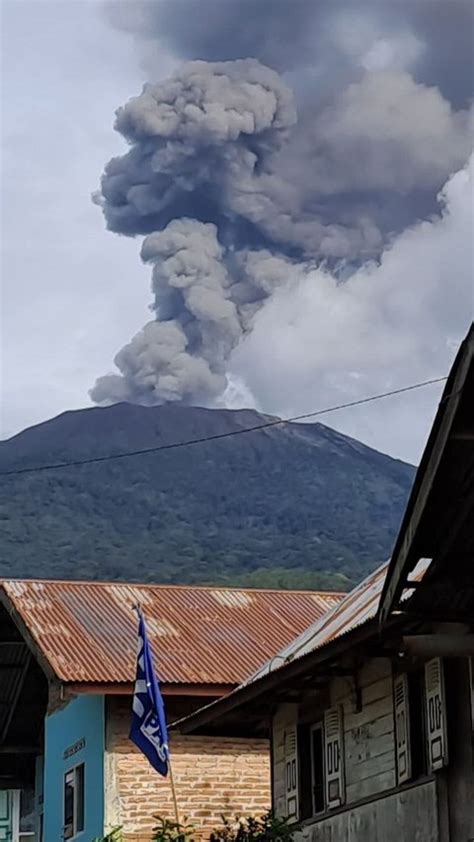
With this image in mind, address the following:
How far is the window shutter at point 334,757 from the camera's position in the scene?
20.4 metres

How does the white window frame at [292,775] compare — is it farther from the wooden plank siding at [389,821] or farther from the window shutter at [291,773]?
the wooden plank siding at [389,821]

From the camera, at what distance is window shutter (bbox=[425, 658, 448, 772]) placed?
17.4 metres

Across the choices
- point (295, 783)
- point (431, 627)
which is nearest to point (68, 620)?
point (295, 783)

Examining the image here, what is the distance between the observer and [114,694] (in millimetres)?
29031

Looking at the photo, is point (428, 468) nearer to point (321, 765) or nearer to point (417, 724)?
point (417, 724)

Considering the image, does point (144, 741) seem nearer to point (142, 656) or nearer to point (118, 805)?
point (142, 656)

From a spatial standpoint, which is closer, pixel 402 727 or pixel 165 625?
pixel 402 727

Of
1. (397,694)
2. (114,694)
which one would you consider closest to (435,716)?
(397,694)

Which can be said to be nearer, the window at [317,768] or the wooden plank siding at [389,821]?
the wooden plank siding at [389,821]

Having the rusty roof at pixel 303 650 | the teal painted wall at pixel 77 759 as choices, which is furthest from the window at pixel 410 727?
the teal painted wall at pixel 77 759

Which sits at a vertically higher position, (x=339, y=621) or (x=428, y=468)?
(x=339, y=621)

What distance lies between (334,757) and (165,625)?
38.9 feet

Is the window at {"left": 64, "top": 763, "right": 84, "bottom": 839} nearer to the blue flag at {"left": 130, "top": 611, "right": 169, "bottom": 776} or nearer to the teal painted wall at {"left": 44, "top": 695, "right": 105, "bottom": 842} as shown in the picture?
the teal painted wall at {"left": 44, "top": 695, "right": 105, "bottom": 842}

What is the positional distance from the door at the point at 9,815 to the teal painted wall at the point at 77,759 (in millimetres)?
3464
